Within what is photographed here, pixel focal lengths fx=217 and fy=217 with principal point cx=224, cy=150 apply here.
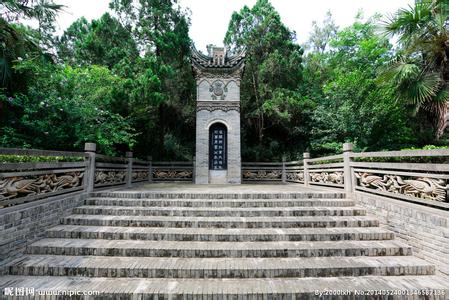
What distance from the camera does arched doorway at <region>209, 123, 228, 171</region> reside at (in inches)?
403

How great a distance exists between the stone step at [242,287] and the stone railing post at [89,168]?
105 inches

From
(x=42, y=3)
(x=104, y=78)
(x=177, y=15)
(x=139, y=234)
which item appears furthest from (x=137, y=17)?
(x=139, y=234)

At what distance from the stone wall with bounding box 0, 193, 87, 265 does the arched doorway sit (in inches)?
249

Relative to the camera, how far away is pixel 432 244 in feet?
10.8

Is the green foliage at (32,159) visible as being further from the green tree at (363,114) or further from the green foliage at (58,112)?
the green tree at (363,114)

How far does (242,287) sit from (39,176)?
164 inches

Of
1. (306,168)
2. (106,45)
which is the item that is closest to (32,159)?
(306,168)

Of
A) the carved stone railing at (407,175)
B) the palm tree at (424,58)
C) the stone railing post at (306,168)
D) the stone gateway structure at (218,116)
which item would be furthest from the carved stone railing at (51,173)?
the palm tree at (424,58)

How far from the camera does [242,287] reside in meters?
2.84

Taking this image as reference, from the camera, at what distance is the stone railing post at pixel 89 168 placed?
550cm

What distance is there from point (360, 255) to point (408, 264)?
0.61m

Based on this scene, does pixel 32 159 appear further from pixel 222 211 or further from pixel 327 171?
pixel 327 171

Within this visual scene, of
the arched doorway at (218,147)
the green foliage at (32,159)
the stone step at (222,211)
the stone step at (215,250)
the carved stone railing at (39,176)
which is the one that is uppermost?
the arched doorway at (218,147)

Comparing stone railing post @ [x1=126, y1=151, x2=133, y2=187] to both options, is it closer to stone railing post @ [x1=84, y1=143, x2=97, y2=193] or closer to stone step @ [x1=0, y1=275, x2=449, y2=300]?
stone railing post @ [x1=84, y1=143, x2=97, y2=193]
